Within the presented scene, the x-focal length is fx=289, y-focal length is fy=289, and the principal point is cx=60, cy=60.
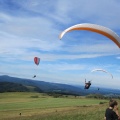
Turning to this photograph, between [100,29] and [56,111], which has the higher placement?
[100,29]

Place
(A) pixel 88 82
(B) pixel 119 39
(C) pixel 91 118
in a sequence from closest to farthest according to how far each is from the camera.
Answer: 1. (B) pixel 119 39
2. (C) pixel 91 118
3. (A) pixel 88 82

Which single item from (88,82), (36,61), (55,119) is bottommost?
(55,119)

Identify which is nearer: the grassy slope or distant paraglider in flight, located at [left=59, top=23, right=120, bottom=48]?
distant paraglider in flight, located at [left=59, top=23, right=120, bottom=48]

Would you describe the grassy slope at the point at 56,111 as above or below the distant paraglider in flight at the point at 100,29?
below

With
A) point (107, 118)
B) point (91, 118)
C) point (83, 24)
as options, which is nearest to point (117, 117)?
point (107, 118)

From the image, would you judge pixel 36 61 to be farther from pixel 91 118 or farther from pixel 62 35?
pixel 62 35

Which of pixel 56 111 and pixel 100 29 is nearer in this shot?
pixel 100 29

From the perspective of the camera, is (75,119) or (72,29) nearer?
(72,29)

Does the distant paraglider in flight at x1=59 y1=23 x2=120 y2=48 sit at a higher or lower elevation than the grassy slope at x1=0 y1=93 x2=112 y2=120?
higher

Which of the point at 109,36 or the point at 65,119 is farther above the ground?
the point at 109,36

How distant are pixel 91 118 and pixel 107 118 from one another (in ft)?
37.8

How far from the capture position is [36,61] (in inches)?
1938

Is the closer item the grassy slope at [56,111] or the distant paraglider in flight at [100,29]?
the distant paraglider in flight at [100,29]

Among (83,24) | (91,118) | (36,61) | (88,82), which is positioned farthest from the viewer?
(36,61)
